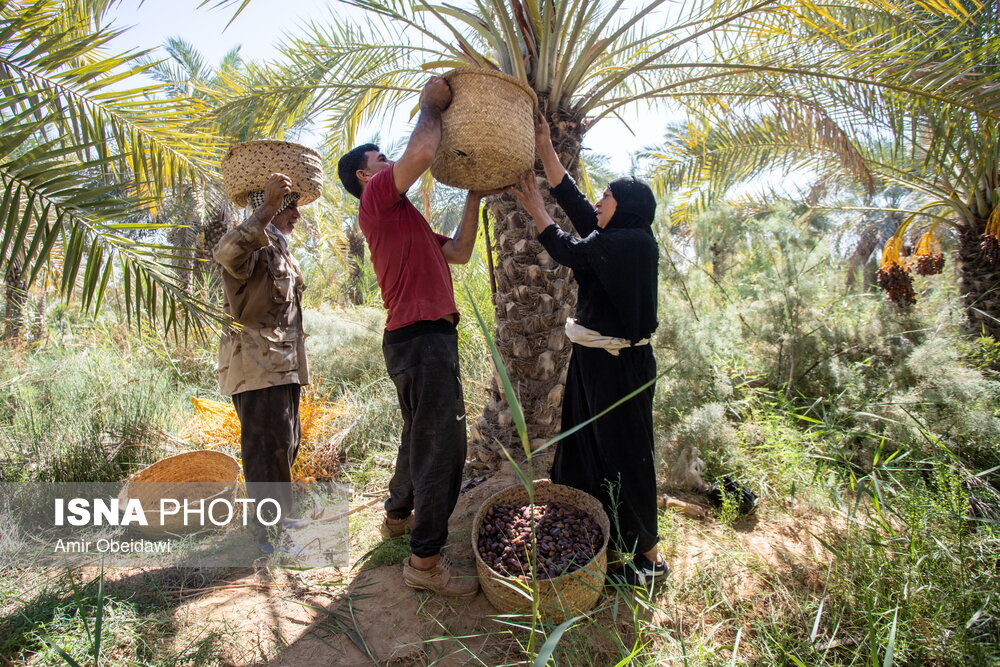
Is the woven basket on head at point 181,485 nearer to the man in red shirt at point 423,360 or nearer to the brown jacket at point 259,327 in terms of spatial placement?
the brown jacket at point 259,327

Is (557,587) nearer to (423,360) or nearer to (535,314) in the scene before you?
(423,360)

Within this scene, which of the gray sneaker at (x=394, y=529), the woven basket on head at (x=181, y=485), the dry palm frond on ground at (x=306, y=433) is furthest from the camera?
the dry palm frond on ground at (x=306, y=433)

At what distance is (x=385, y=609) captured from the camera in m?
2.39

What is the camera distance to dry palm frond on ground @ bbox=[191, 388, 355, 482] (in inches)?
166

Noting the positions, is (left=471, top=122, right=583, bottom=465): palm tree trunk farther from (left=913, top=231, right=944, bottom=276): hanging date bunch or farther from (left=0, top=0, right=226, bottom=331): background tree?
(left=913, top=231, right=944, bottom=276): hanging date bunch

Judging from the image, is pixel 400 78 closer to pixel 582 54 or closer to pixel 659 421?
pixel 582 54

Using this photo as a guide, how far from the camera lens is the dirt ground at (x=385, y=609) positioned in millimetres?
2148

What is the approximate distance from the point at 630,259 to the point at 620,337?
14.0 inches

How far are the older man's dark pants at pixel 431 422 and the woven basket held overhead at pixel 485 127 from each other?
710 mm

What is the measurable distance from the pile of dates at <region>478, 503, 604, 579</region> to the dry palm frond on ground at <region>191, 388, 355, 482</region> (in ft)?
6.92

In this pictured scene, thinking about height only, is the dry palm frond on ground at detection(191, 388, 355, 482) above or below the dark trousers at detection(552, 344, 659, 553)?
below

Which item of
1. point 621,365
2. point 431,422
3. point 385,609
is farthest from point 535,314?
point 385,609


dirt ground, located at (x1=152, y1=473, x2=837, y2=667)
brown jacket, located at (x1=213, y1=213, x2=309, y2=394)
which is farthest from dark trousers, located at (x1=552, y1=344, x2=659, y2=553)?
brown jacket, located at (x1=213, y1=213, x2=309, y2=394)

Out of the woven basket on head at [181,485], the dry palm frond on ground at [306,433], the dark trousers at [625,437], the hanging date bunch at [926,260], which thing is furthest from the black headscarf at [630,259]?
the hanging date bunch at [926,260]
